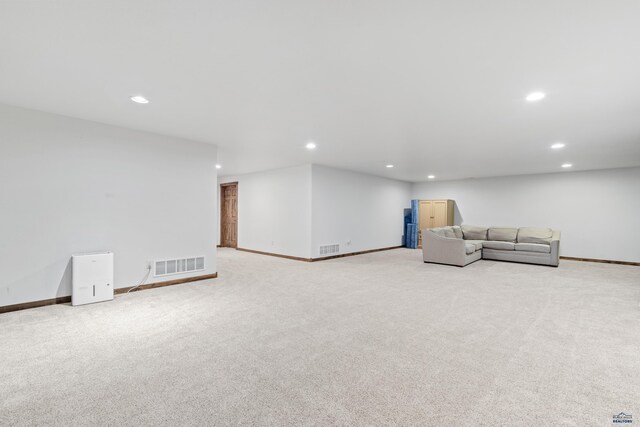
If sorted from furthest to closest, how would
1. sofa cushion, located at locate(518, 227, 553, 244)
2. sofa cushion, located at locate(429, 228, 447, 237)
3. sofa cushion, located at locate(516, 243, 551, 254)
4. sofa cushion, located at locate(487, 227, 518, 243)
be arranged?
1. sofa cushion, located at locate(487, 227, 518, 243)
2. sofa cushion, located at locate(429, 228, 447, 237)
3. sofa cushion, located at locate(518, 227, 553, 244)
4. sofa cushion, located at locate(516, 243, 551, 254)

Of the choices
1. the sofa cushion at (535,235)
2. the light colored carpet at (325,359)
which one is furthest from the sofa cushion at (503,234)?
the light colored carpet at (325,359)

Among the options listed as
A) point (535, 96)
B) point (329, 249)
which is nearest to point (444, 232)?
point (329, 249)

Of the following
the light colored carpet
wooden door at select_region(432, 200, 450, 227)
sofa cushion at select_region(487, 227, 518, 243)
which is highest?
wooden door at select_region(432, 200, 450, 227)

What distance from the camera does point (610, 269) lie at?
6.66 metres

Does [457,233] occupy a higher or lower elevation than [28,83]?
lower

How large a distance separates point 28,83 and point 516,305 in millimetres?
6049

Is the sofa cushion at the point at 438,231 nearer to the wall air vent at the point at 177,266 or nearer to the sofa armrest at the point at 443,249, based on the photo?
the sofa armrest at the point at 443,249

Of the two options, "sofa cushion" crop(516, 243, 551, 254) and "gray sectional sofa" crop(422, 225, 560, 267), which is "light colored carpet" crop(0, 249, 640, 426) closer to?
"gray sectional sofa" crop(422, 225, 560, 267)

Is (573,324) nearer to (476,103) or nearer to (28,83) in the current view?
(476,103)

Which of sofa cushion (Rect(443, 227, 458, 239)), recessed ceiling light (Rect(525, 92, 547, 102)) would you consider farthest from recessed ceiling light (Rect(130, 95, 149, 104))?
sofa cushion (Rect(443, 227, 458, 239))

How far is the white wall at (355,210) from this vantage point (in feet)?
24.6

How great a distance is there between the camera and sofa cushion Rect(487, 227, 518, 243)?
8102 mm

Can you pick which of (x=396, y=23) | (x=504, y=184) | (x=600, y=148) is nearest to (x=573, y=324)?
(x=396, y=23)

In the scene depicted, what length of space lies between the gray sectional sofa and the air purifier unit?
6406 millimetres
